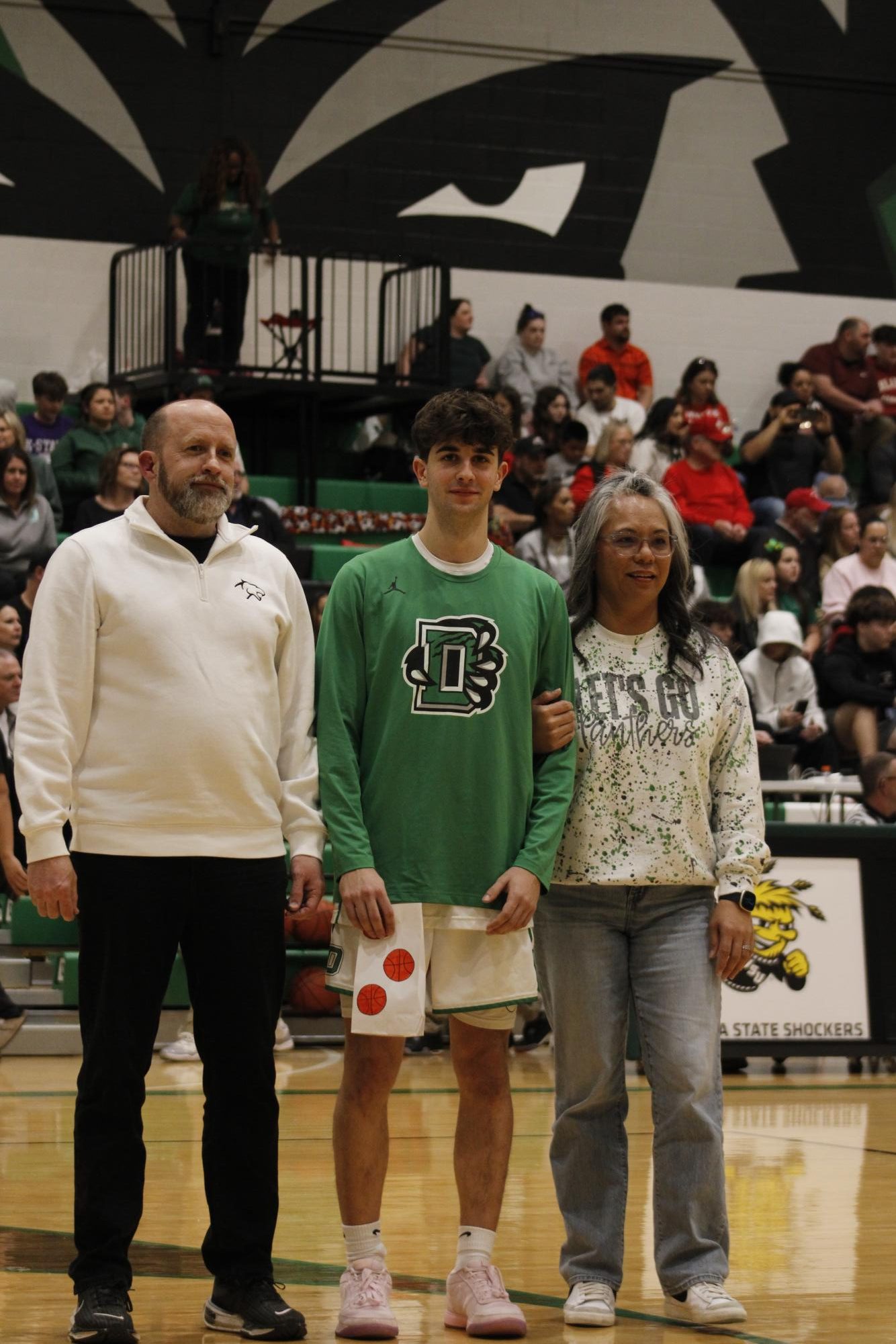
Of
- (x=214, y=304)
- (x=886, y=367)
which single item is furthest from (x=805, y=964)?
(x=886, y=367)

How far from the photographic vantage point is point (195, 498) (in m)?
3.68

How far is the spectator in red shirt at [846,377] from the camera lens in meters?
14.6

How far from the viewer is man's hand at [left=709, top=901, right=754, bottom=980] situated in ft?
12.5

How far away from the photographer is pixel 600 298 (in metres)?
15.1

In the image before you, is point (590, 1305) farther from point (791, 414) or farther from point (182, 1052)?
point (791, 414)

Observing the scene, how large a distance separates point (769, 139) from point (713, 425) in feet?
11.8

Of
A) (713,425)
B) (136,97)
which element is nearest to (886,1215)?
(713,425)

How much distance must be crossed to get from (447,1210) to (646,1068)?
1219 mm

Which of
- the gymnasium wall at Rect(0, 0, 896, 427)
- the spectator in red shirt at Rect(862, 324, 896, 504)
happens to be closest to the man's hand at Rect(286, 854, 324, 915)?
the gymnasium wall at Rect(0, 0, 896, 427)

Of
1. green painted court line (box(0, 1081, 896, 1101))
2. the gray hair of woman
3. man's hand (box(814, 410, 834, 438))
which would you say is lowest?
green painted court line (box(0, 1081, 896, 1101))

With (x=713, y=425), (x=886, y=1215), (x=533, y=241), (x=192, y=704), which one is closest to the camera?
(x=192, y=704)

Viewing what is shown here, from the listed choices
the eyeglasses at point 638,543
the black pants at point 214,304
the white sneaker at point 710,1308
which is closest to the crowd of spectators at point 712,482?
the black pants at point 214,304

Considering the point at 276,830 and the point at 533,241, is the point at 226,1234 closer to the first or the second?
the point at 276,830

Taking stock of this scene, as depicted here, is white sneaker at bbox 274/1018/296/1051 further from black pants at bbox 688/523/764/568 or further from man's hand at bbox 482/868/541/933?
black pants at bbox 688/523/764/568
